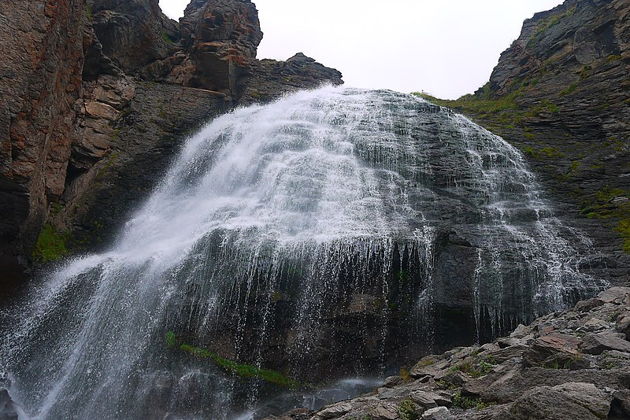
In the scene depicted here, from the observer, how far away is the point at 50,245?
54.7 ft

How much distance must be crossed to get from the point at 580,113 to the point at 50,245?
2266cm

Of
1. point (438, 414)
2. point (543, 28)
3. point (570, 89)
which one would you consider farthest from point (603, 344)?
point (543, 28)

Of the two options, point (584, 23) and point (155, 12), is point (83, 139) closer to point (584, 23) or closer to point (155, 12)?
point (155, 12)

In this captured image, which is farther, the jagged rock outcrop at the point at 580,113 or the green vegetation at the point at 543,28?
the green vegetation at the point at 543,28

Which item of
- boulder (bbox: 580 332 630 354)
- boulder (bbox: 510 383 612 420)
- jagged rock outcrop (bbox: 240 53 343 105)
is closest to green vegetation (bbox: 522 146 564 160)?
jagged rock outcrop (bbox: 240 53 343 105)

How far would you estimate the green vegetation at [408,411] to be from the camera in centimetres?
527

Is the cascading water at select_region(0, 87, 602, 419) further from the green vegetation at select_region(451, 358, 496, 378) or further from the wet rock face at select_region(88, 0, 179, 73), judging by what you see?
the wet rock face at select_region(88, 0, 179, 73)

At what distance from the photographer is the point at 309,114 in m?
23.1

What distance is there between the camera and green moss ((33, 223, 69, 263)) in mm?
15958

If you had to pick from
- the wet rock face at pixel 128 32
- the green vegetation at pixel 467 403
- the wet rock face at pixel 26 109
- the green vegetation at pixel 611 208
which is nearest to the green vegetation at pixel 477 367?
the green vegetation at pixel 467 403

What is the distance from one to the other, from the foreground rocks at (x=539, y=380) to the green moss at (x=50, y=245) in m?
13.1

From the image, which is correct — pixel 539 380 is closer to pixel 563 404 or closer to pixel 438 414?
pixel 438 414

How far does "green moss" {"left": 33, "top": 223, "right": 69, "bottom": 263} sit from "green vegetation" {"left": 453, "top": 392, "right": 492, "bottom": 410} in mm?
15225

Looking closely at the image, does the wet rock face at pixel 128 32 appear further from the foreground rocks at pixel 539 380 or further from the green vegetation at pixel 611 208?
the foreground rocks at pixel 539 380
